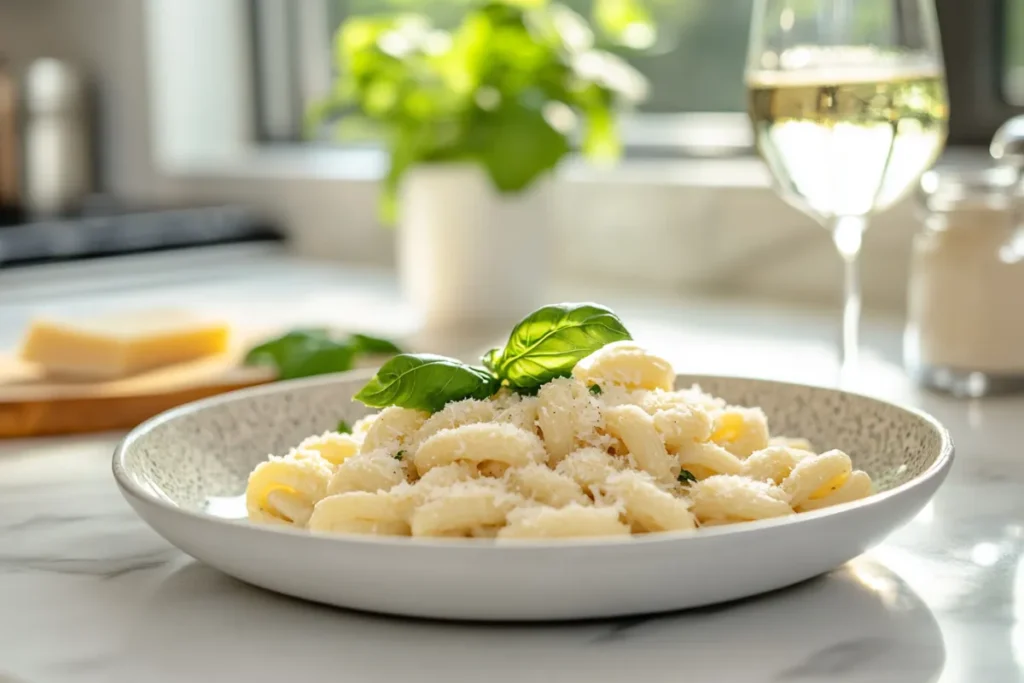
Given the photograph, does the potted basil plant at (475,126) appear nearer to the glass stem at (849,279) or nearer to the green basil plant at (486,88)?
the green basil plant at (486,88)

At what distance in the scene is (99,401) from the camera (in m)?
1.07

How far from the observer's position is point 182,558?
2.27 feet

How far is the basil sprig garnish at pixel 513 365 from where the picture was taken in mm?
652

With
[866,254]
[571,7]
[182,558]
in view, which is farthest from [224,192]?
[182,558]

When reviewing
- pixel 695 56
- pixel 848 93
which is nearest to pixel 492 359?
pixel 848 93

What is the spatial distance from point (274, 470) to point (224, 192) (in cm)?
188

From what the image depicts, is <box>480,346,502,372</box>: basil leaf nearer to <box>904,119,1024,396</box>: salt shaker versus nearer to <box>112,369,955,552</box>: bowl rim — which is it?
<box>112,369,955,552</box>: bowl rim

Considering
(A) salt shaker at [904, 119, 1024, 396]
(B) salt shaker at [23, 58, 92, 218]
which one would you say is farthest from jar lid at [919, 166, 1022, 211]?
(B) salt shaker at [23, 58, 92, 218]

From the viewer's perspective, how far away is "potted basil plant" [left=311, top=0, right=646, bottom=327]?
59.0 inches

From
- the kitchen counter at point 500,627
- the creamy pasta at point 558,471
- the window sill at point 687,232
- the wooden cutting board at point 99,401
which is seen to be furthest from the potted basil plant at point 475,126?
the creamy pasta at point 558,471

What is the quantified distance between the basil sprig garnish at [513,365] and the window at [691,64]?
118 cm

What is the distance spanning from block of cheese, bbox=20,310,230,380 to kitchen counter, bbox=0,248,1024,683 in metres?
0.31

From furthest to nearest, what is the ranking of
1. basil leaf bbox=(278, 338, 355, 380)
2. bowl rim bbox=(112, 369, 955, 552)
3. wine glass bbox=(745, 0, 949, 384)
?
basil leaf bbox=(278, 338, 355, 380) → wine glass bbox=(745, 0, 949, 384) → bowl rim bbox=(112, 369, 955, 552)

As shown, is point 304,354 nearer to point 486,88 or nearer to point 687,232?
point 486,88
